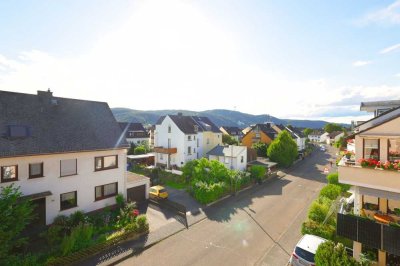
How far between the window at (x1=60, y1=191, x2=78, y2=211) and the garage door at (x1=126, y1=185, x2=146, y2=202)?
5.81 metres

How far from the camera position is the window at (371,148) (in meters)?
13.7

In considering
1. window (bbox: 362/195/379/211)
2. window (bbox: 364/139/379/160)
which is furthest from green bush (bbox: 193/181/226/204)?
window (bbox: 364/139/379/160)

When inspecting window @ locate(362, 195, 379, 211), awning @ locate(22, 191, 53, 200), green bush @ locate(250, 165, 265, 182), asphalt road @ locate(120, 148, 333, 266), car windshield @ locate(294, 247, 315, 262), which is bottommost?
asphalt road @ locate(120, 148, 333, 266)

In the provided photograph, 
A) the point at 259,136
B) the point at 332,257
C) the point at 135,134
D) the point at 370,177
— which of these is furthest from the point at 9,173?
the point at 135,134

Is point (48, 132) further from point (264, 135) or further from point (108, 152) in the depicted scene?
point (264, 135)

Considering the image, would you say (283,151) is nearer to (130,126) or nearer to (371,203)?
(371,203)

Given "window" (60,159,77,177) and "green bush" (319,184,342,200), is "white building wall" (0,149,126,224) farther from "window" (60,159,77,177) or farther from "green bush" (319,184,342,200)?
"green bush" (319,184,342,200)

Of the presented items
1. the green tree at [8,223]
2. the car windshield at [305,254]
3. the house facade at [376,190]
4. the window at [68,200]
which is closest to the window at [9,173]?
the green tree at [8,223]

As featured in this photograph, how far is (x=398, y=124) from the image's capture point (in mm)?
12648

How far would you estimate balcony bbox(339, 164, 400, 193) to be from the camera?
11633 mm

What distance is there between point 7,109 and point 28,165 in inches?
217

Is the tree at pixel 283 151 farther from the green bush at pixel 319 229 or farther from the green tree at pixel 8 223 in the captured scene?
the green tree at pixel 8 223

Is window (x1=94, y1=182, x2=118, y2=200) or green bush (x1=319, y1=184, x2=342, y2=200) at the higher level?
window (x1=94, y1=182, x2=118, y2=200)

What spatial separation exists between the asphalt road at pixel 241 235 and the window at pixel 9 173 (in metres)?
10.7
